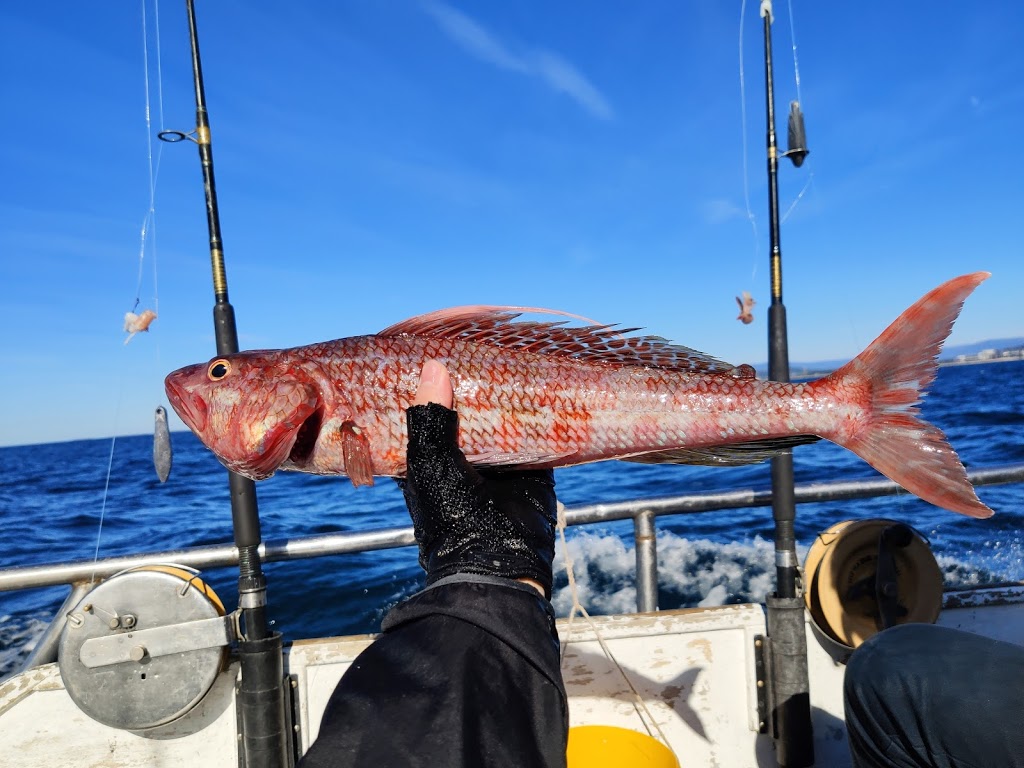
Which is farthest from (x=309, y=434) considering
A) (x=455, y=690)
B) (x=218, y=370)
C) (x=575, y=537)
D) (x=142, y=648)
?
(x=575, y=537)

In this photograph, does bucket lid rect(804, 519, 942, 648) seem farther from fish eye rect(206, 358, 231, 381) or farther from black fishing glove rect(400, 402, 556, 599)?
fish eye rect(206, 358, 231, 381)

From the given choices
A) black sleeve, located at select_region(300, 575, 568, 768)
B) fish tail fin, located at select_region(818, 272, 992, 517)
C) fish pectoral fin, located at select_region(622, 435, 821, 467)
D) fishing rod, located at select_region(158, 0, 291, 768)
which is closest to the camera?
black sleeve, located at select_region(300, 575, 568, 768)

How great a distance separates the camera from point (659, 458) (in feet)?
8.30

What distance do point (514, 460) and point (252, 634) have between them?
2.28 meters

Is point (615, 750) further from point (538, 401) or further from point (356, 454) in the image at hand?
point (356, 454)

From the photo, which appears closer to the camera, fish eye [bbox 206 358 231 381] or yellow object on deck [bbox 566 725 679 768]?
fish eye [bbox 206 358 231 381]

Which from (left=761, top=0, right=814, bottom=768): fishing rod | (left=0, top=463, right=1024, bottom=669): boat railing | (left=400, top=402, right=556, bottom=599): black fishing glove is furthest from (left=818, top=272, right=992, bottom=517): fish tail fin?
(left=0, top=463, right=1024, bottom=669): boat railing

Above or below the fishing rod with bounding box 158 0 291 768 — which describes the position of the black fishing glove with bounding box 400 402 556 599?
above

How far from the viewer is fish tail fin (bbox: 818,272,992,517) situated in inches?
84.6

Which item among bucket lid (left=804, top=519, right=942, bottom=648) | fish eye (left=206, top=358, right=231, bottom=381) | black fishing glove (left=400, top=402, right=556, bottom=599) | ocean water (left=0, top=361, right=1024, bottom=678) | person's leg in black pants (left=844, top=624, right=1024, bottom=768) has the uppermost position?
fish eye (left=206, top=358, right=231, bottom=381)

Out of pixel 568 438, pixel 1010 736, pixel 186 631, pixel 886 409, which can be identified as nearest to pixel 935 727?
pixel 1010 736

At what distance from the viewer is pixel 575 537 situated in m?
10.1

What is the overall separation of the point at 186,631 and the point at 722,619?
335 cm

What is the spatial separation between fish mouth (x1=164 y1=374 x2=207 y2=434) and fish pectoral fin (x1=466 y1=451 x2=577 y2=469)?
1.15 m
